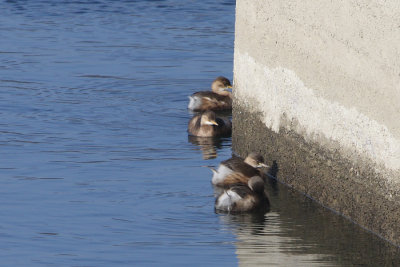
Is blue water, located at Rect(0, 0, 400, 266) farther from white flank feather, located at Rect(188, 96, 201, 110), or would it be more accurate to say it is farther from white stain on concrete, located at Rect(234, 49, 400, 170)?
white stain on concrete, located at Rect(234, 49, 400, 170)

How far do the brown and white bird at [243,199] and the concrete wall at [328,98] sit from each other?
577mm

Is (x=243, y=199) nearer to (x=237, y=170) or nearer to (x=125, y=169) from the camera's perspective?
(x=237, y=170)

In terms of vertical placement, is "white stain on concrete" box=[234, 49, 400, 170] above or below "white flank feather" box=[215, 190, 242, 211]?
above

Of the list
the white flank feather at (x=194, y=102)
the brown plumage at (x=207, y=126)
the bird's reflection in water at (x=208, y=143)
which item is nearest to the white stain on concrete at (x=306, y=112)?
the bird's reflection in water at (x=208, y=143)

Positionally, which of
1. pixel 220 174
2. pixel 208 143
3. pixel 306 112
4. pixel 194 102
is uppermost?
pixel 306 112

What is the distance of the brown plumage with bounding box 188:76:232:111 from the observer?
16047 millimetres

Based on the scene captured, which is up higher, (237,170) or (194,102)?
(237,170)

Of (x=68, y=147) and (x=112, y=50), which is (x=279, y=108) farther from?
(x=112, y=50)

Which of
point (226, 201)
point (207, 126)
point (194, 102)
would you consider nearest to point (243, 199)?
point (226, 201)

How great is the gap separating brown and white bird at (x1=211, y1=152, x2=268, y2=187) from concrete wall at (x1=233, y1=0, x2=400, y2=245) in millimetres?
298

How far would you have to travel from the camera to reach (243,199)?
10758mm

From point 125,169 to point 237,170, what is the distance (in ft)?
4.64

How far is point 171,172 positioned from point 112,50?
9018mm

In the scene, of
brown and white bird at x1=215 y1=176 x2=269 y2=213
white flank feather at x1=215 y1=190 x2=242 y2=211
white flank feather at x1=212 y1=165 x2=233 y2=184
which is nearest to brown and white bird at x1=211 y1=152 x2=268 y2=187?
white flank feather at x1=212 y1=165 x2=233 y2=184
